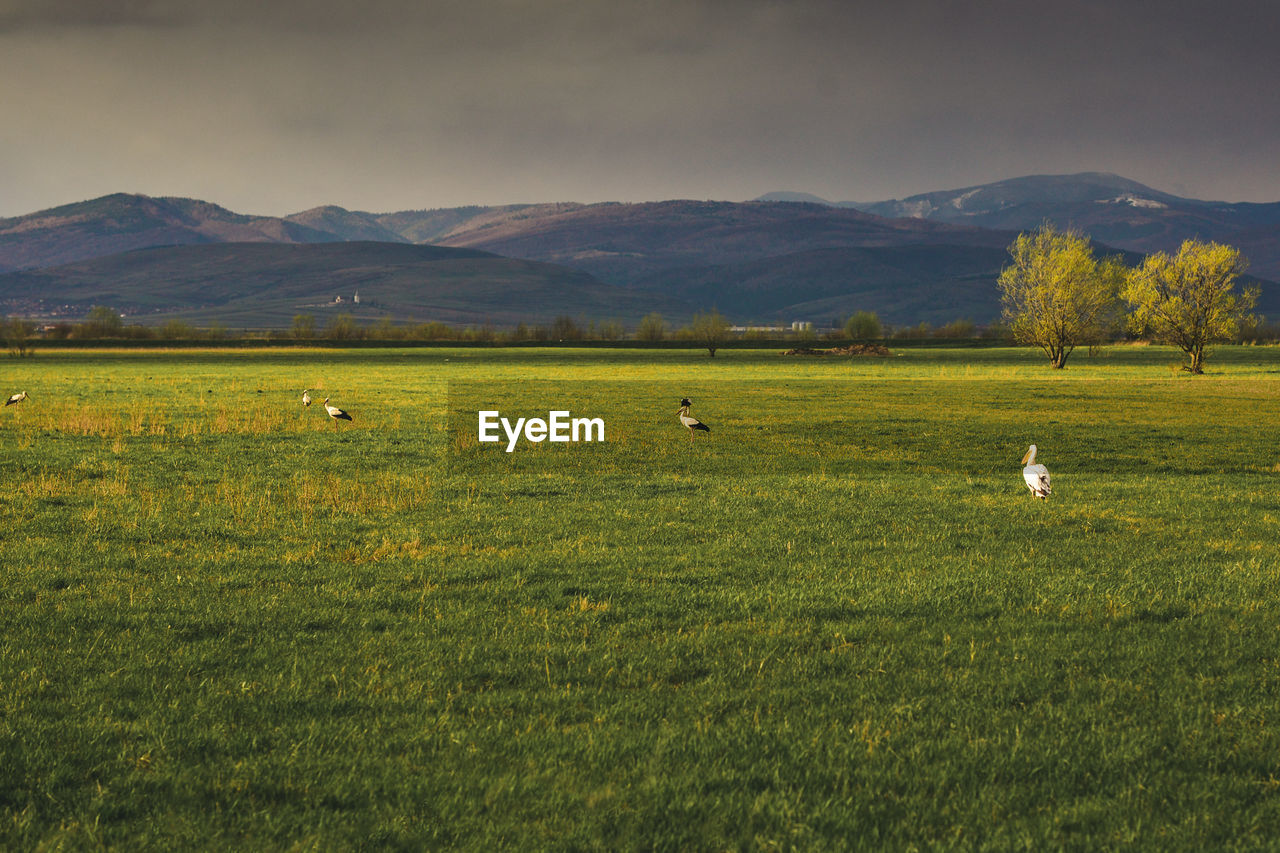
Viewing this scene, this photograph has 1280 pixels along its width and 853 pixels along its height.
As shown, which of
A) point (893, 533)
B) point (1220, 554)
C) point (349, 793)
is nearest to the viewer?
point (349, 793)

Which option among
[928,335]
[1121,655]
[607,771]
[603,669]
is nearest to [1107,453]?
[1121,655]

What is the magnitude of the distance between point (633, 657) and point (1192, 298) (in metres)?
75.1

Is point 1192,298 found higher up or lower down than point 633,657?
higher up

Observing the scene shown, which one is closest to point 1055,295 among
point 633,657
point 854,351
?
point 854,351

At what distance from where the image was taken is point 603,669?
8.92m

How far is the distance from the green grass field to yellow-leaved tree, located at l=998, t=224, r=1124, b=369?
211 ft

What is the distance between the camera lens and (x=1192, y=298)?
233 ft

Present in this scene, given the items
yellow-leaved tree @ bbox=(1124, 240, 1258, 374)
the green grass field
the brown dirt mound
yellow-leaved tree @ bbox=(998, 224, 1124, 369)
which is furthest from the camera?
the brown dirt mound

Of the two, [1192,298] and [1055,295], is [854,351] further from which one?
[1192,298]

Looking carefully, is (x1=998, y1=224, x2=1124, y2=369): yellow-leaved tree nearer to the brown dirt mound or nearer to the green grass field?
the brown dirt mound

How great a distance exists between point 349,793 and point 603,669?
2946 millimetres

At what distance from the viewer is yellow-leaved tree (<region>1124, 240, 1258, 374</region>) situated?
6975cm

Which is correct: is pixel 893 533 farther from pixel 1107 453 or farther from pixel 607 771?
pixel 1107 453

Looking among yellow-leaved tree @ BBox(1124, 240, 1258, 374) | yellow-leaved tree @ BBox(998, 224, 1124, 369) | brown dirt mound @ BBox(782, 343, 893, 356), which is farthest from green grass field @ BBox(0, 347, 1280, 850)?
brown dirt mound @ BBox(782, 343, 893, 356)
